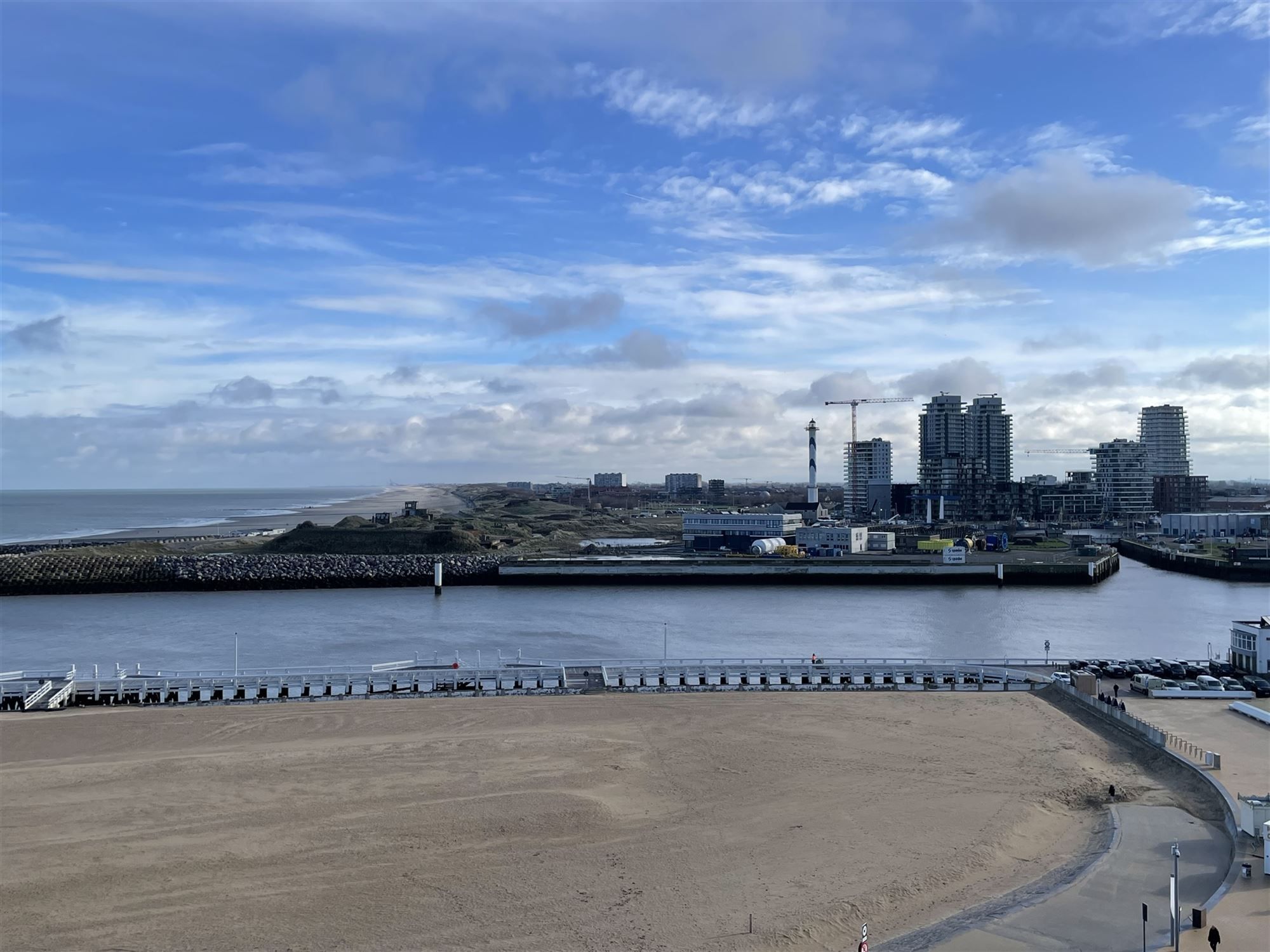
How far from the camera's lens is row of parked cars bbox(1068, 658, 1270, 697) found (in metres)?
16.6

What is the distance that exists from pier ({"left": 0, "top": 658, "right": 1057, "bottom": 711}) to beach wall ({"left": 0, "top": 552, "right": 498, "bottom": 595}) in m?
19.6

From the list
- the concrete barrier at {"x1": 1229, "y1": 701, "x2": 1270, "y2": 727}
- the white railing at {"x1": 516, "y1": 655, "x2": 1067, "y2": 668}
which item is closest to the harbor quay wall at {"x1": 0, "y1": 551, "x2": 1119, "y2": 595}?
the white railing at {"x1": 516, "y1": 655, "x2": 1067, "y2": 668}

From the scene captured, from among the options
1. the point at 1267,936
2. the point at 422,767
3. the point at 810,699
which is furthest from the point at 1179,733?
the point at 422,767

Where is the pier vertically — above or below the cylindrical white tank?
below

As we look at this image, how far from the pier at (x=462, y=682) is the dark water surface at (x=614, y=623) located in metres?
3.40

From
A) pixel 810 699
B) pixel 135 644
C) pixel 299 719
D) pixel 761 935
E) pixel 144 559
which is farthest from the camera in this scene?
pixel 144 559

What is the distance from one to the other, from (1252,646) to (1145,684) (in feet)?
11.7

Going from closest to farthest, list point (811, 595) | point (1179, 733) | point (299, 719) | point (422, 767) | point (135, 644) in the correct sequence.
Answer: point (422, 767)
point (1179, 733)
point (299, 719)
point (135, 644)
point (811, 595)

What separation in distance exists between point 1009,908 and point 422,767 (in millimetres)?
7671

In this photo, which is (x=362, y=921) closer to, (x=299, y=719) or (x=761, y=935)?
(x=761, y=935)

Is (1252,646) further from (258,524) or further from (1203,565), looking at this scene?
(258,524)

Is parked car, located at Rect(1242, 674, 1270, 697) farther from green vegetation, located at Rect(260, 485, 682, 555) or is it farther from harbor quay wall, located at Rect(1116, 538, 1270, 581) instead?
green vegetation, located at Rect(260, 485, 682, 555)

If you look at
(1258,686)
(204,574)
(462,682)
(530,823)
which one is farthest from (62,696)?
(204,574)

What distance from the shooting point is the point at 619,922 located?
819cm
